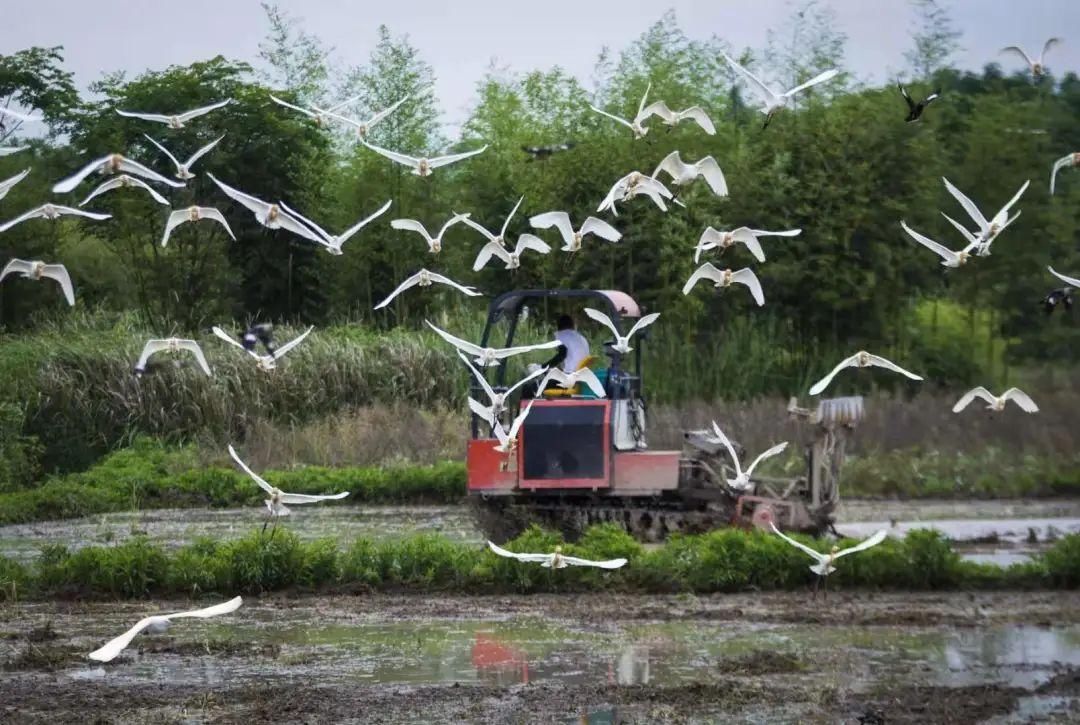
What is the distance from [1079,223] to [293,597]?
49.4 ft

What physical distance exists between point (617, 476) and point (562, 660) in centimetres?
463

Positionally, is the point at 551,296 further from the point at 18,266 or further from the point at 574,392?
the point at 18,266

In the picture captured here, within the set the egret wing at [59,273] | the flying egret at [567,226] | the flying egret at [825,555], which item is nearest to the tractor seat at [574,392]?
the flying egret at [567,226]

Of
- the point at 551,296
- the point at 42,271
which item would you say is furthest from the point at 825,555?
the point at 42,271

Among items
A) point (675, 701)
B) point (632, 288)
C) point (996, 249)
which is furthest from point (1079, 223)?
point (675, 701)

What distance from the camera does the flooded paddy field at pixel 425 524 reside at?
17.1 metres

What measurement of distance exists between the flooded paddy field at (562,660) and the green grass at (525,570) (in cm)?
22

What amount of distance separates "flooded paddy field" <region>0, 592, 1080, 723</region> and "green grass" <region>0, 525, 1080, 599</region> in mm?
225

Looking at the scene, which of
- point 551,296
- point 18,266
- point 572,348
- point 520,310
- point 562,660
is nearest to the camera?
point 562,660

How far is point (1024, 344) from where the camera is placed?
928 inches

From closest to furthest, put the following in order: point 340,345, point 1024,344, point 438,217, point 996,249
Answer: point 1024,344, point 996,249, point 340,345, point 438,217

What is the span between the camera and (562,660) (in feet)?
36.0

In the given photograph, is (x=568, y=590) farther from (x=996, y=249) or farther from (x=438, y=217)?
(x=438, y=217)

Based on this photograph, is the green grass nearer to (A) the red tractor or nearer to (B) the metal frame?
(A) the red tractor
